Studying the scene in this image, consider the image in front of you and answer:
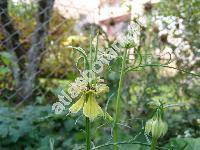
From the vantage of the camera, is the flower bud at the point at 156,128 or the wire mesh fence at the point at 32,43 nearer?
the flower bud at the point at 156,128

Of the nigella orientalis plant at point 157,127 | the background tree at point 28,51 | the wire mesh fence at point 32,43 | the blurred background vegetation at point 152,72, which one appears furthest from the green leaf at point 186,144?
the background tree at point 28,51

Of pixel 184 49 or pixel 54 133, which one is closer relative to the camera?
pixel 54 133

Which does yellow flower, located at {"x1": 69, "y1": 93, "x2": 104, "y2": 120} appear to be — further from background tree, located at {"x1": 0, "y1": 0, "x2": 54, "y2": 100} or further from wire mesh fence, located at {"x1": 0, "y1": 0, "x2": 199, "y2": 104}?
background tree, located at {"x1": 0, "y1": 0, "x2": 54, "y2": 100}

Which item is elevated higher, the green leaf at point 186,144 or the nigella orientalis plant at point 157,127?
the nigella orientalis plant at point 157,127

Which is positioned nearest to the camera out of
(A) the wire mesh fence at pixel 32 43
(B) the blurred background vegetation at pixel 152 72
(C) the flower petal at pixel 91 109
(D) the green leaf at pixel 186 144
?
(C) the flower petal at pixel 91 109

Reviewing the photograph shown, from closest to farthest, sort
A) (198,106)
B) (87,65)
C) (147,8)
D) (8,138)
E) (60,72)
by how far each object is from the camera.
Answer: (87,65)
(8,138)
(198,106)
(147,8)
(60,72)

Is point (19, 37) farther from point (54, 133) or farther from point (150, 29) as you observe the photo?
point (54, 133)

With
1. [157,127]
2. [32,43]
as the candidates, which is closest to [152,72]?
[32,43]

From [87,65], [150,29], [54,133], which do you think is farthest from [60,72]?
[87,65]

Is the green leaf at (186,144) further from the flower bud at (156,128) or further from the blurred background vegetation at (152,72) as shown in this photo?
the blurred background vegetation at (152,72)
